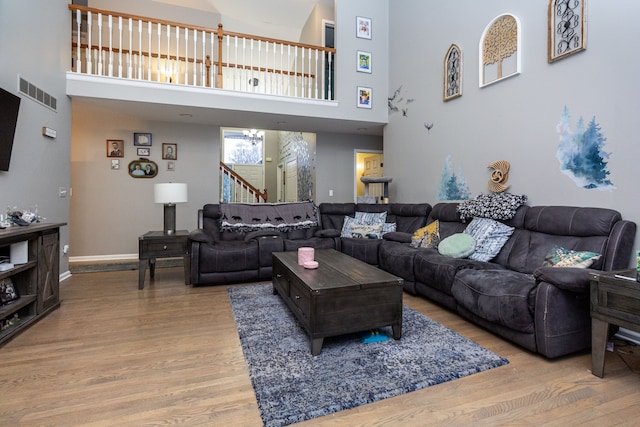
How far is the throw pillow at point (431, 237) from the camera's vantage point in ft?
11.8

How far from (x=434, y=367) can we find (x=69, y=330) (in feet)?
8.79

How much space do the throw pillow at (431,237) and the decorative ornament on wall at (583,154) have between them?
132cm

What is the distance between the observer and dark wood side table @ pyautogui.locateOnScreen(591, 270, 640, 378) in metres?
1.63

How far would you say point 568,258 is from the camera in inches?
90.9

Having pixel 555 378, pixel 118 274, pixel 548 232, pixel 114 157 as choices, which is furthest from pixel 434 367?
pixel 114 157

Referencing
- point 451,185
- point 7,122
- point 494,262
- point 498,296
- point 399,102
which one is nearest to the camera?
point 498,296

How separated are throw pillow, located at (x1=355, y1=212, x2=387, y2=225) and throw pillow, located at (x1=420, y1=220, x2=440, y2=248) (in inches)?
38.4

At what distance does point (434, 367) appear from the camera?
6.16ft

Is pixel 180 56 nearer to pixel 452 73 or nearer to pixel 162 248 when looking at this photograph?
pixel 162 248

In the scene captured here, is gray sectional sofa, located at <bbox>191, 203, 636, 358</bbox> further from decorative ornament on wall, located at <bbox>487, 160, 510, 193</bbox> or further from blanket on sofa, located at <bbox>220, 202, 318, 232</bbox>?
decorative ornament on wall, located at <bbox>487, 160, 510, 193</bbox>

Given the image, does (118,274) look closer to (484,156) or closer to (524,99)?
(484,156)

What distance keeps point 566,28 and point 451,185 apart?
6.40 feet

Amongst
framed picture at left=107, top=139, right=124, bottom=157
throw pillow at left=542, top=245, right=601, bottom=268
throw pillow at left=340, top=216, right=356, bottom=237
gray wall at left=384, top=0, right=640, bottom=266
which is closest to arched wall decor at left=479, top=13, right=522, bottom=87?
gray wall at left=384, top=0, right=640, bottom=266

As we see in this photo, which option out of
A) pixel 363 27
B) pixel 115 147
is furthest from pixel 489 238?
pixel 115 147
